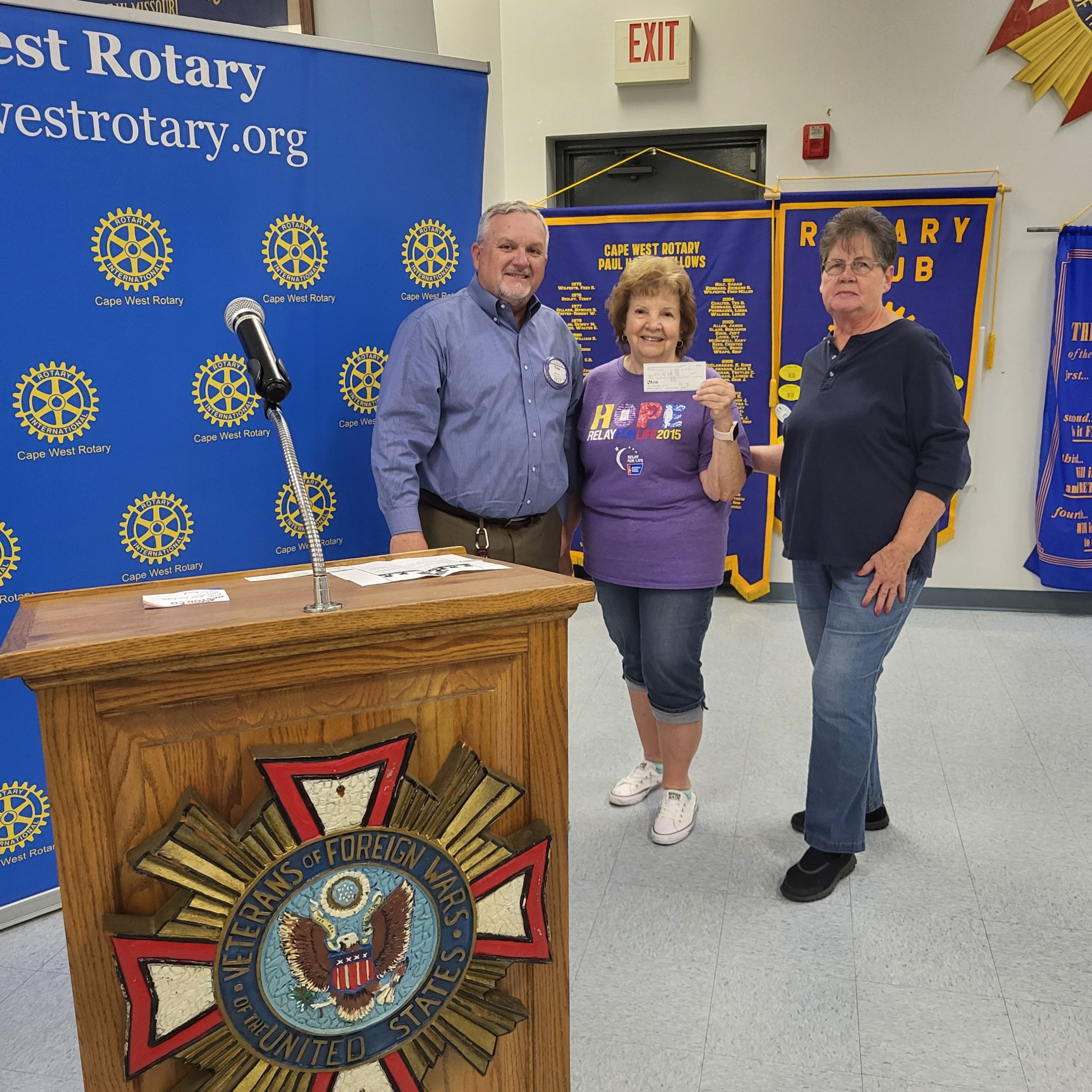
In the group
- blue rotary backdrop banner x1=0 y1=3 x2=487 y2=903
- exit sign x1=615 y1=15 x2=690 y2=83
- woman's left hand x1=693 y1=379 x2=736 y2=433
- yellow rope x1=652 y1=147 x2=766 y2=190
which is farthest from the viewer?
yellow rope x1=652 y1=147 x2=766 y2=190

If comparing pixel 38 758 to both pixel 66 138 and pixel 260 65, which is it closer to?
pixel 66 138

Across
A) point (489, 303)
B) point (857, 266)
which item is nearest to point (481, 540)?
point (489, 303)

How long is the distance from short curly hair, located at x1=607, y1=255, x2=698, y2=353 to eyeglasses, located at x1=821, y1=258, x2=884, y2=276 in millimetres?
331

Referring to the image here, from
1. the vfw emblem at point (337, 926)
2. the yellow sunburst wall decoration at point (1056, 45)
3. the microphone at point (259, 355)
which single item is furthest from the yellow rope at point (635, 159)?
the vfw emblem at point (337, 926)

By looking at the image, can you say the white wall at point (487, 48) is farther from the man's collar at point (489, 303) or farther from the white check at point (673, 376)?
the white check at point (673, 376)

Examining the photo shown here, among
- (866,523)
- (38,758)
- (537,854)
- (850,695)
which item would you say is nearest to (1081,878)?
(850,695)

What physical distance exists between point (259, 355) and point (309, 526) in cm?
21

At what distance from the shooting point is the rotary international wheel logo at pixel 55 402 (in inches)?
74.2

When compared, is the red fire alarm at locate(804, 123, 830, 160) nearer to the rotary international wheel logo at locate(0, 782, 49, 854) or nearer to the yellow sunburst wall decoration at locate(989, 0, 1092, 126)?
the yellow sunburst wall decoration at locate(989, 0, 1092, 126)

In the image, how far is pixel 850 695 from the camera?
2.01 metres

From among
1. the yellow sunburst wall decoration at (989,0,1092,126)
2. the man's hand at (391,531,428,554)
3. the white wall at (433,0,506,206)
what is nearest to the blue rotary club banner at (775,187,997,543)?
the yellow sunburst wall decoration at (989,0,1092,126)

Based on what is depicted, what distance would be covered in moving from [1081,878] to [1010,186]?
3118 mm

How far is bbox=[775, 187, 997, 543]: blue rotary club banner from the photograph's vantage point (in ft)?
13.3

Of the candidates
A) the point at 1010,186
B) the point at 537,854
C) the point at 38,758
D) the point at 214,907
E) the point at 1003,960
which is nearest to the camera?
the point at 214,907
